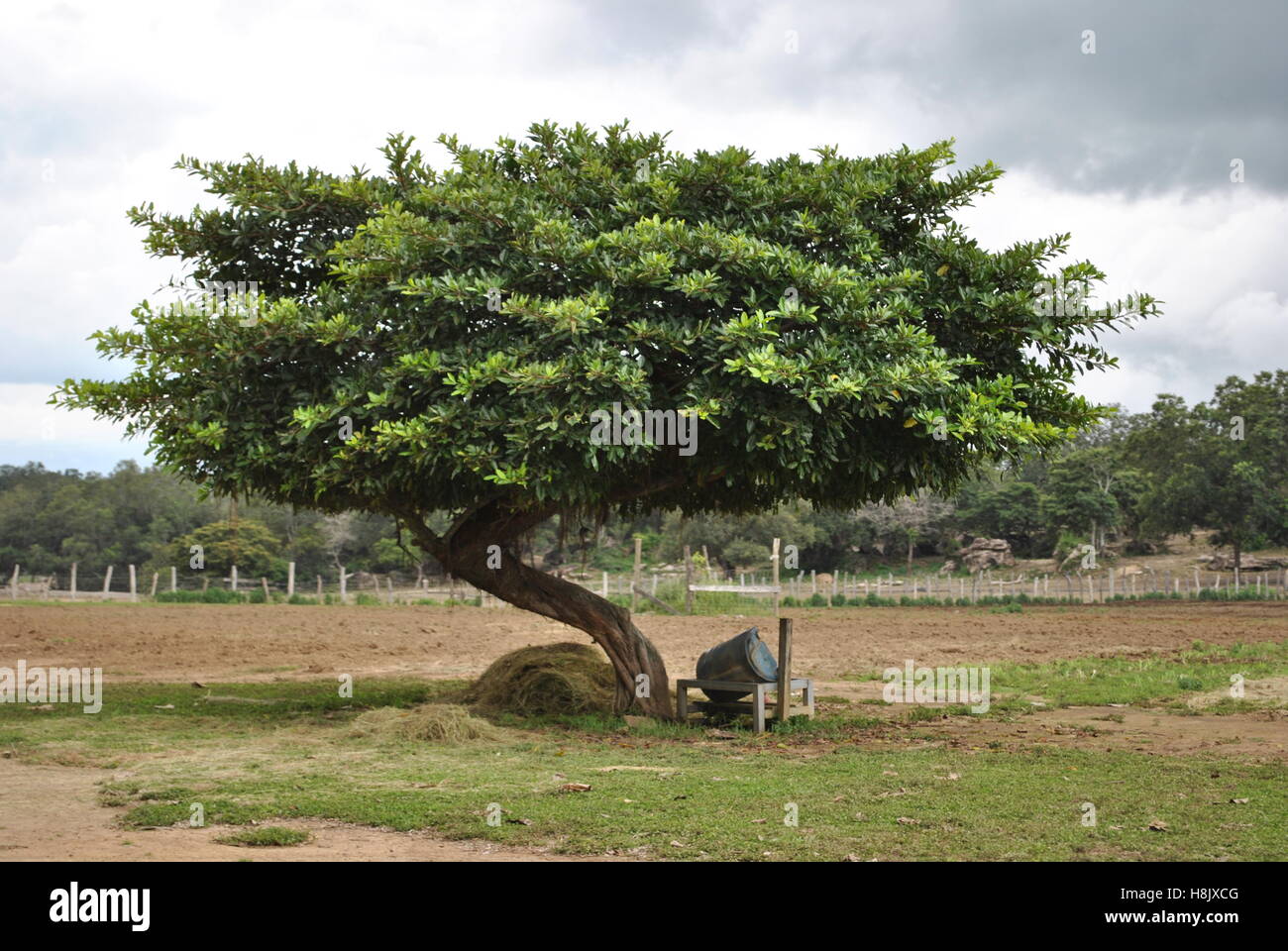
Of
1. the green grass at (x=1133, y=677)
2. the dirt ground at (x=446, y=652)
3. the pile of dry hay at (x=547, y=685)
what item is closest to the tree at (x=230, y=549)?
the dirt ground at (x=446, y=652)

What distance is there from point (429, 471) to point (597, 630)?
365 cm

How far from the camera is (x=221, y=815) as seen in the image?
7.74 metres

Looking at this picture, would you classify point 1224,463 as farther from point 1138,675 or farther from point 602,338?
point 602,338

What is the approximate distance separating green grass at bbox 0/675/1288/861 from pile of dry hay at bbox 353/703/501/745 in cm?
22

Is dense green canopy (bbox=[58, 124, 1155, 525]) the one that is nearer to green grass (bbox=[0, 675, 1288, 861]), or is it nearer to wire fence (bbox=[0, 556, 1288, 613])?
green grass (bbox=[0, 675, 1288, 861])

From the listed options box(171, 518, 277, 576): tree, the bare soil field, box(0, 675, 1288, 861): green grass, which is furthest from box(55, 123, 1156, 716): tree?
box(171, 518, 277, 576): tree

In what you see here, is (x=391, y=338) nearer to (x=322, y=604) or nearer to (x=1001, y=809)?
(x=1001, y=809)

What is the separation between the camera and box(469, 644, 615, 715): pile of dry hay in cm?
1355

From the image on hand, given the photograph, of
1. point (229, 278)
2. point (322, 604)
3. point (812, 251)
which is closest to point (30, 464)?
point (322, 604)

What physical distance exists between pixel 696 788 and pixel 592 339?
4.38m

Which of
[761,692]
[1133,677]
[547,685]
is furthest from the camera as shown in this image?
[1133,677]

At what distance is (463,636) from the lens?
26719mm

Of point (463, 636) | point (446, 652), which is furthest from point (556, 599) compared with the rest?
point (463, 636)
